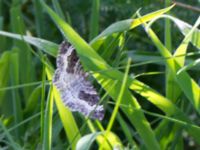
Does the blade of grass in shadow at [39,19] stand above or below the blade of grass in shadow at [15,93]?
above

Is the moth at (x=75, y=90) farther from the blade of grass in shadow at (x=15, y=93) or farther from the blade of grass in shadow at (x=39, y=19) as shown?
the blade of grass in shadow at (x=39, y=19)

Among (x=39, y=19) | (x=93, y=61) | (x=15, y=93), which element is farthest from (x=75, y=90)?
(x=39, y=19)

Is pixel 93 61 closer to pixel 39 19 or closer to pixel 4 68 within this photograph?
pixel 4 68

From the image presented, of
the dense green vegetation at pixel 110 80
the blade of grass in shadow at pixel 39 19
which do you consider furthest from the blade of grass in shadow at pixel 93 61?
the blade of grass in shadow at pixel 39 19

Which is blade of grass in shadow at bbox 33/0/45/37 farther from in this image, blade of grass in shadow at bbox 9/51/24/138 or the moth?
the moth

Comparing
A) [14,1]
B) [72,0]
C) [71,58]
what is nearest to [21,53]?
[14,1]

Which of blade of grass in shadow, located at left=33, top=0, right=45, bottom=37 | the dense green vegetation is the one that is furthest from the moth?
blade of grass in shadow, located at left=33, top=0, right=45, bottom=37
